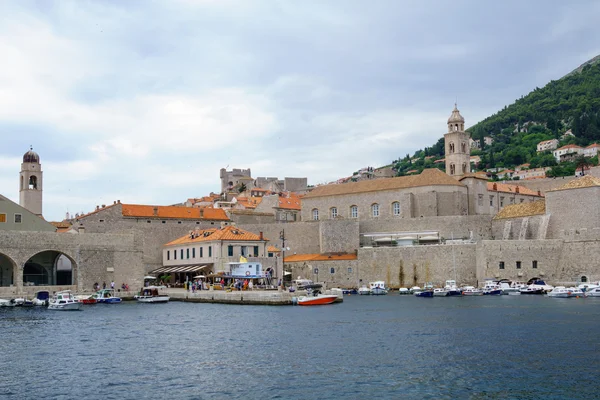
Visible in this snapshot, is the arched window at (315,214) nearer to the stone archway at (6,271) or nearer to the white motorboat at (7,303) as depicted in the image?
the stone archway at (6,271)

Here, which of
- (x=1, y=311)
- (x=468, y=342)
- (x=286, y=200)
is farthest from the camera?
(x=286, y=200)

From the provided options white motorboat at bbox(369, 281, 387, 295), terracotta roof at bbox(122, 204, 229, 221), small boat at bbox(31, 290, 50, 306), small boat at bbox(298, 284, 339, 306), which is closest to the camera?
small boat at bbox(298, 284, 339, 306)

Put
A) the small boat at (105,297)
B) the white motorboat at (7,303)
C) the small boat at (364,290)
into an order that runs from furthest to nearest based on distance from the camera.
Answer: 1. the small boat at (364,290)
2. the small boat at (105,297)
3. the white motorboat at (7,303)

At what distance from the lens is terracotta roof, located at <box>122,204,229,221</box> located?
56.1 meters

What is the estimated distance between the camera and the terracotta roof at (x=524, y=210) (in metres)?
49.8

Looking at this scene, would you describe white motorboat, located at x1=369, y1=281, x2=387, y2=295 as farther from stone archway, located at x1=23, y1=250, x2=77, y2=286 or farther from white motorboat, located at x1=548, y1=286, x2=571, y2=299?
stone archway, located at x1=23, y1=250, x2=77, y2=286

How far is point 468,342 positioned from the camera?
926 inches

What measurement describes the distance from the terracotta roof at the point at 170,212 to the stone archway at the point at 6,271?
43.7ft

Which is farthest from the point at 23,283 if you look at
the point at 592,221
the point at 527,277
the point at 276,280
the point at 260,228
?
the point at 592,221

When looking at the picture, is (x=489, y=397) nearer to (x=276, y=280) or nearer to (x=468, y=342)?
(x=468, y=342)

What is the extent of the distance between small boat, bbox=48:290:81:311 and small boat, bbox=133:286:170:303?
454cm

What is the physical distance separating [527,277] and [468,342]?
24.5 metres

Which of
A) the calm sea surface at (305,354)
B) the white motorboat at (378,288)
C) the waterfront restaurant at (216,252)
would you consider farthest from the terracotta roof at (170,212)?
the calm sea surface at (305,354)

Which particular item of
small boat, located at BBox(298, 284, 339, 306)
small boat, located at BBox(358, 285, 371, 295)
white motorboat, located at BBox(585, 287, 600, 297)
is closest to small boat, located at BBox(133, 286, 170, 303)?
small boat, located at BBox(298, 284, 339, 306)
